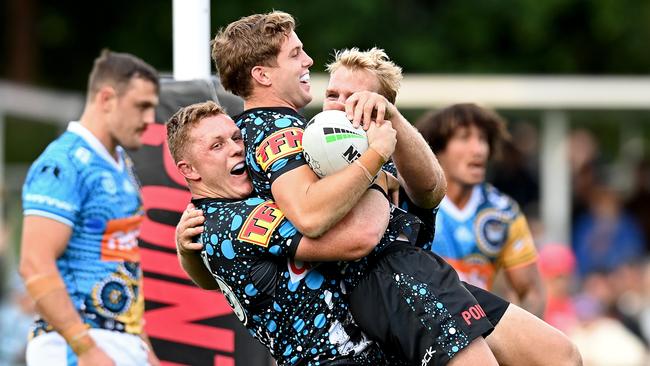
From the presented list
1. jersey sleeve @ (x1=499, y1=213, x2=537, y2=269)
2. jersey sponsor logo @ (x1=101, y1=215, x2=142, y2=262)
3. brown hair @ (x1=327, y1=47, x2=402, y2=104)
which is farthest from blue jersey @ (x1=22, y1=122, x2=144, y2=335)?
jersey sleeve @ (x1=499, y1=213, x2=537, y2=269)

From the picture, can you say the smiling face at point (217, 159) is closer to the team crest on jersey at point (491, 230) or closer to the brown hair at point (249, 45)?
the brown hair at point (249, 45)

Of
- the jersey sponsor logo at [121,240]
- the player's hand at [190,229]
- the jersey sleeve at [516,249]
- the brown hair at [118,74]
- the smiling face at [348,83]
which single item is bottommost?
the jersey sleeve at [516,249]

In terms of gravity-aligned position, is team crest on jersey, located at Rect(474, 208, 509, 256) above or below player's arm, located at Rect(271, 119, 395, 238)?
below

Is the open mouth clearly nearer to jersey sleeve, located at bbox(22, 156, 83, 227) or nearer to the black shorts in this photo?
the black shorts

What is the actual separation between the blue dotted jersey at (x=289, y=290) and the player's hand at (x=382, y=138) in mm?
430

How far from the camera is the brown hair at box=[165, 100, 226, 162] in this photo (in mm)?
4962

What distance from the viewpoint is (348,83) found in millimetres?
5051

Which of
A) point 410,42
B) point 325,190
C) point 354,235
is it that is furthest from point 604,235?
point 325,190

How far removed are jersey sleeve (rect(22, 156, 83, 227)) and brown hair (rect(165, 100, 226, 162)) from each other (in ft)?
4.11

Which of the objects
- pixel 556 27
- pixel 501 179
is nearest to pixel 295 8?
pixel 556 27

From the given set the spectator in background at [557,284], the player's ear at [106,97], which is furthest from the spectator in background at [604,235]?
the player's ear at [106,97]

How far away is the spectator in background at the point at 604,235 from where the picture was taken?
535 inches

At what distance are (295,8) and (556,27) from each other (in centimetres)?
370

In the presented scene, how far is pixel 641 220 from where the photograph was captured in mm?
14250
